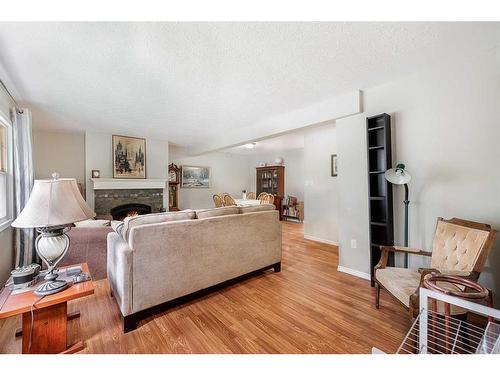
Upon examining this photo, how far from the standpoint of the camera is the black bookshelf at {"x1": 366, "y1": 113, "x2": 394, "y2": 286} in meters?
2.47

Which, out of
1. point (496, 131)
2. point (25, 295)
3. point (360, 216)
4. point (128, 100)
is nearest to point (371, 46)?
point (496, 131)

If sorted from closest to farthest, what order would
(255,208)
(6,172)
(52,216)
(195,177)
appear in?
(52,216) → (6,172) → (255,208) → (195,177)

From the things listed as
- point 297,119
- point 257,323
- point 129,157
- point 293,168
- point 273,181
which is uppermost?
point 297,119

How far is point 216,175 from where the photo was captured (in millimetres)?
7582

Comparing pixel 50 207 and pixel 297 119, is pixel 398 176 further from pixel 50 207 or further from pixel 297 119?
pixel 50 207

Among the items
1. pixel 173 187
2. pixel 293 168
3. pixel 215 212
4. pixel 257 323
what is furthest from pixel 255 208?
pixel 293 168

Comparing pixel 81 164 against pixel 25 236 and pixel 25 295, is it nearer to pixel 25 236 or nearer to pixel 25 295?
pixel 25 236

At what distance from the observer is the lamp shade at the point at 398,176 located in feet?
7.34

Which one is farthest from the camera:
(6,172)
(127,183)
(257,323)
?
(127,183)

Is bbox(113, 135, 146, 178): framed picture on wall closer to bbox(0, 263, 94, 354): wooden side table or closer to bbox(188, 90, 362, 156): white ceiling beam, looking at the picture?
bbox(188, 90, 362, 156): white ceiling beam

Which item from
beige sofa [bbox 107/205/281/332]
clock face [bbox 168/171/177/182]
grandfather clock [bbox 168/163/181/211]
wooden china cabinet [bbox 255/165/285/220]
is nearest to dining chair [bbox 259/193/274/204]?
wooden china cabinet [bbox 255/165/285/220]

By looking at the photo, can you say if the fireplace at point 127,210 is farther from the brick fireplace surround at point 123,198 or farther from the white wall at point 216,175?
the white wall at point 216,175

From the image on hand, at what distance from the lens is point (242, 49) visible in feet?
6.05

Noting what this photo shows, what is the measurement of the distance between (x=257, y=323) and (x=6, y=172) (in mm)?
3424
